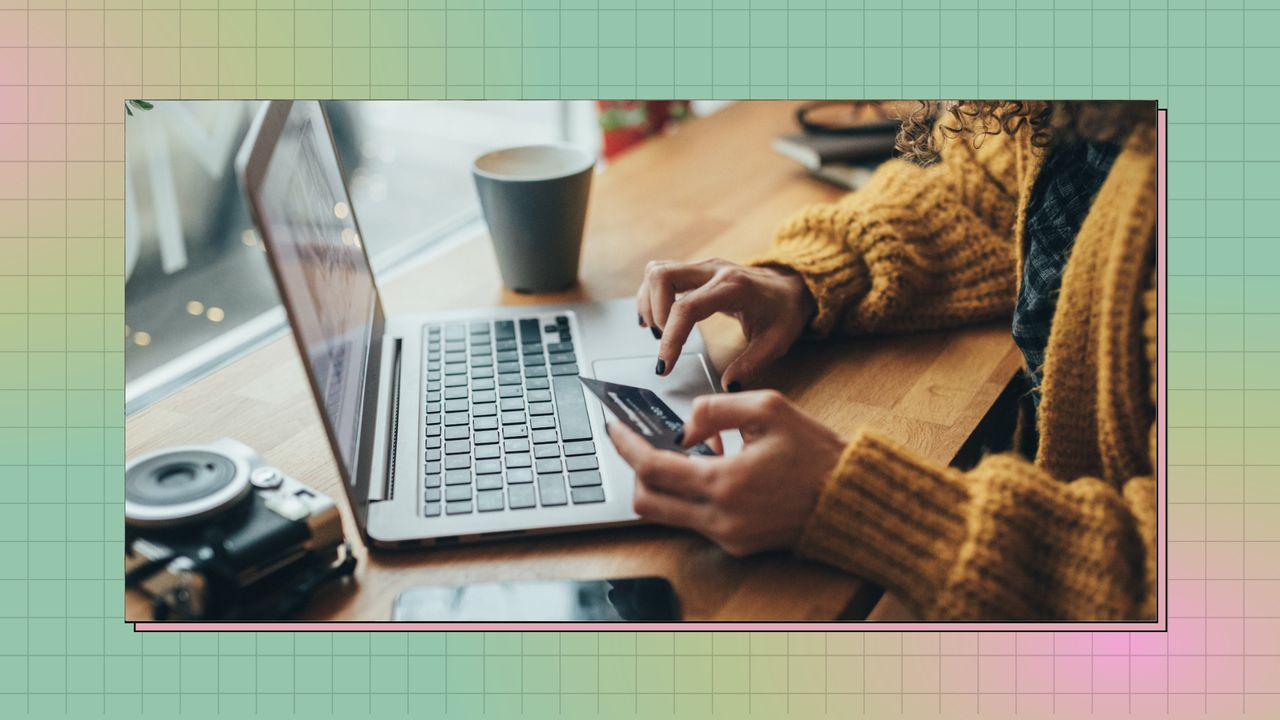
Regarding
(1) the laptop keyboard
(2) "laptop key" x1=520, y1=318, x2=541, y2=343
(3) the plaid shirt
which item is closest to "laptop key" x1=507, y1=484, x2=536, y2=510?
(1) the laptop keyboard

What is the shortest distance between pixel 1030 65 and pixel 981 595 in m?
0.35

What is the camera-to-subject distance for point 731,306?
82cm

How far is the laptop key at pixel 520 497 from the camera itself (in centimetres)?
63

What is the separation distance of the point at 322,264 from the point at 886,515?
40cm

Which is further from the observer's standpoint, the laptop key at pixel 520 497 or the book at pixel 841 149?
the book at pixel 841 149

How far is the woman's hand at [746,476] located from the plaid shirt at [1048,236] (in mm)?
260

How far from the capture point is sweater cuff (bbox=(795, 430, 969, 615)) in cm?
58

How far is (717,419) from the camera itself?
0.61 meters

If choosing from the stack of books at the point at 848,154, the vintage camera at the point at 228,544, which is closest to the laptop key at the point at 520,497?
the vintage camera at the point at 228,544

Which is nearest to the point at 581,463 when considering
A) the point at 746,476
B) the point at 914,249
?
the point at 746,476

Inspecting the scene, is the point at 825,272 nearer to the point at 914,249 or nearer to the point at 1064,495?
the point at 914,249

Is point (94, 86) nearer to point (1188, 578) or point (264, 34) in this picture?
point (264, 34)

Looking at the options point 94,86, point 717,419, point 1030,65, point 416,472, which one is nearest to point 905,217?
point 1030,65

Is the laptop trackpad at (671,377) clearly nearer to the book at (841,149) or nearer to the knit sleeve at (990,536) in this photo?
the knit sleeve at (990,536)
